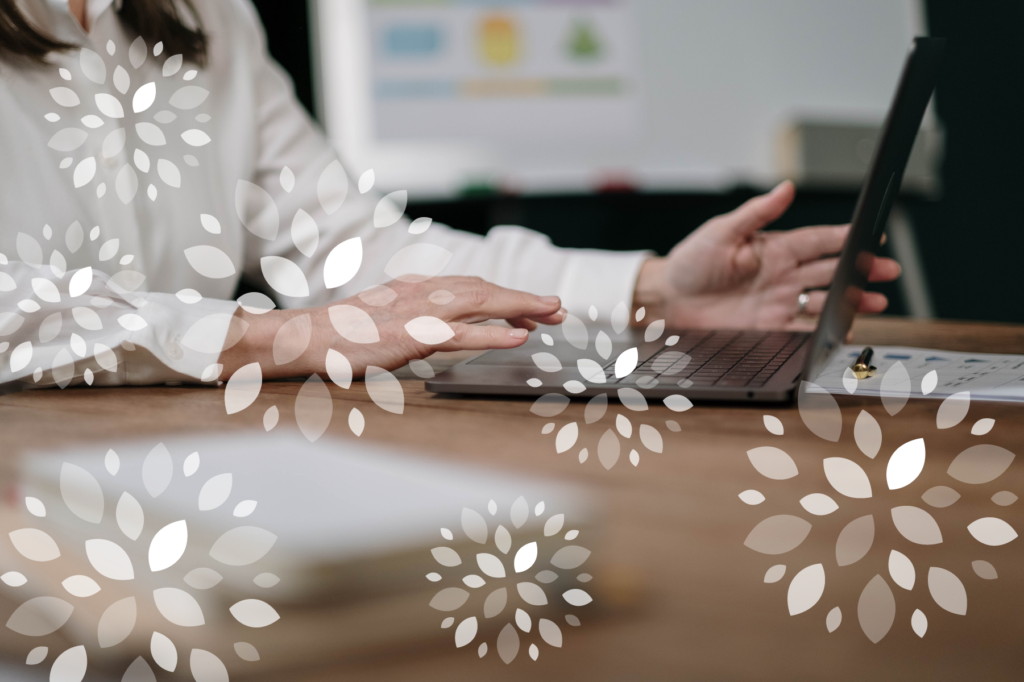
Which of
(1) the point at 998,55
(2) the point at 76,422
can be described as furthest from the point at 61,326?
(1) the point at 998,55

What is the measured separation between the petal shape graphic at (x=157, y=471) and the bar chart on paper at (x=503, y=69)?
79.9 inches

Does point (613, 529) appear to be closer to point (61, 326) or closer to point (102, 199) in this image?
point (61, 326)

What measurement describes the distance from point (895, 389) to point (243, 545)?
36cm

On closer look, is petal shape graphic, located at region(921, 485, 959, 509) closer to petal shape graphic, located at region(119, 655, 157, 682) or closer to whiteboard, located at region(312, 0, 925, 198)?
petal shape graphic, located at region(119, 655, 157, 682)

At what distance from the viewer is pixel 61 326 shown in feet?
1.86

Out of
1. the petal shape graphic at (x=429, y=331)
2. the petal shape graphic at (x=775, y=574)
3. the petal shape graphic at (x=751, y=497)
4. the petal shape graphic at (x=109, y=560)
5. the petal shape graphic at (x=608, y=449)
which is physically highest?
the petal shape graphic at (x=751, y=497)

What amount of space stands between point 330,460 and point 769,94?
2.29m

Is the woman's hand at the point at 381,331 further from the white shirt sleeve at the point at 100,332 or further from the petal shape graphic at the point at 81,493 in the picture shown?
the petal shape graphic at the point at 81,493

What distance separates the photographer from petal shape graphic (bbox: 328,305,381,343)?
0.56 meters

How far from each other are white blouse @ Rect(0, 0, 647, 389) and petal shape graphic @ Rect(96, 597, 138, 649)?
0.76 feet
